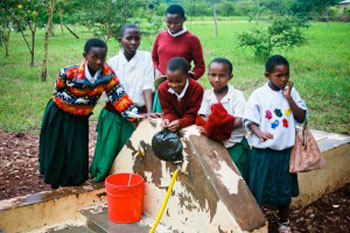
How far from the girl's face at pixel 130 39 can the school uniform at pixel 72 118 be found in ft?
0.83

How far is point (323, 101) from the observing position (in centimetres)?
785

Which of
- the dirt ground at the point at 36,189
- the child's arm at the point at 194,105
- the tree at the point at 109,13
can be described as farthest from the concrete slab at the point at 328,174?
the tree at the point at 109,13

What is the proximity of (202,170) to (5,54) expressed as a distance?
14.6 m

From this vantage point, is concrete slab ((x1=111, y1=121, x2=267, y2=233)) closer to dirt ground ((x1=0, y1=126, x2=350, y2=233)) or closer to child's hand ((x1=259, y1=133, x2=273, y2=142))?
child's hand ((x1=259, y1=133, x2=273, y2=142))

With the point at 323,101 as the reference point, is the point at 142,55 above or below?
above

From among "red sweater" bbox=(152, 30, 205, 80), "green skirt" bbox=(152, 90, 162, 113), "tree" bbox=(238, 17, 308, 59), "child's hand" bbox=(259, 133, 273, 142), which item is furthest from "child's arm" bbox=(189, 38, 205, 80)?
"tree" bbox=(238, 17, 308, 59)

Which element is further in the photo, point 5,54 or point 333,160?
point 5,54

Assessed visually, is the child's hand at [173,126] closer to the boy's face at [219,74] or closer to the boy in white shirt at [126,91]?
the boy's face at [219,74]

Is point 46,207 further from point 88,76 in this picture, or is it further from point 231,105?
point 231,105

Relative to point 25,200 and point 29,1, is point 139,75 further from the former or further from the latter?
point 29,1

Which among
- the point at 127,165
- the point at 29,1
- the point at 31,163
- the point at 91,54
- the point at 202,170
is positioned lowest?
the point at 31,163

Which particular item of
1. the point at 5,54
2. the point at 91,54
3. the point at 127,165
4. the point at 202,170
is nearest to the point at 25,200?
the point at 127,165

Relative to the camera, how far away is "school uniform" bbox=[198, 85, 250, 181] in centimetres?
310

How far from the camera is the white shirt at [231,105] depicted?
10.1 feet
